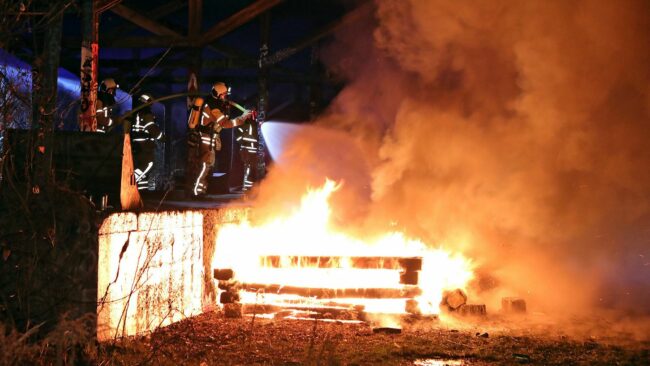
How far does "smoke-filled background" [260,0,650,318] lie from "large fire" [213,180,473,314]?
0.61m

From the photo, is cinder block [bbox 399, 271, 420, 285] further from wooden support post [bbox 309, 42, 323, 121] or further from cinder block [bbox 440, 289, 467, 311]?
wooden support post [bbox 309, 42, 323, 121]

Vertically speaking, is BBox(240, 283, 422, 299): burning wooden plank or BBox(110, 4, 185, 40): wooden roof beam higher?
BBox(110, 4, 185, 40): wooden roof beam

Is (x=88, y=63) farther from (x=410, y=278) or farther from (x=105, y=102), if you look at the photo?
(x=410, y=278)

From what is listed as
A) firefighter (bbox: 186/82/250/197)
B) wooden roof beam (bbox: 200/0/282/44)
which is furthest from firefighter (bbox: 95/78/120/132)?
wooden roof beam (bbox: 200/0/282/44)

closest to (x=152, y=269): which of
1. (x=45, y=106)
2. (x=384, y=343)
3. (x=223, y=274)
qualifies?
(x=223, y=274)

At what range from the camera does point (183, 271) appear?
6.75 meters

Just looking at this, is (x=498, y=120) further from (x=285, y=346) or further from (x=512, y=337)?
(x=285, y=346)

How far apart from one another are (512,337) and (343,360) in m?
2.08

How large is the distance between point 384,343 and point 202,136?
5755mm

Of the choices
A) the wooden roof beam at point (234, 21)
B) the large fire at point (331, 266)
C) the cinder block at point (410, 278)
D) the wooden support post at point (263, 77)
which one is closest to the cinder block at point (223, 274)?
the large fire at point (331, 266)

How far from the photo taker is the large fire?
7.30 meters

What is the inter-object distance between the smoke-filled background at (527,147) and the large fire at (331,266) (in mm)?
608

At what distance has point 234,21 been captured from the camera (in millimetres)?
11375

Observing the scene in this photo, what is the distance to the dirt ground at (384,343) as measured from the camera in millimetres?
5414
